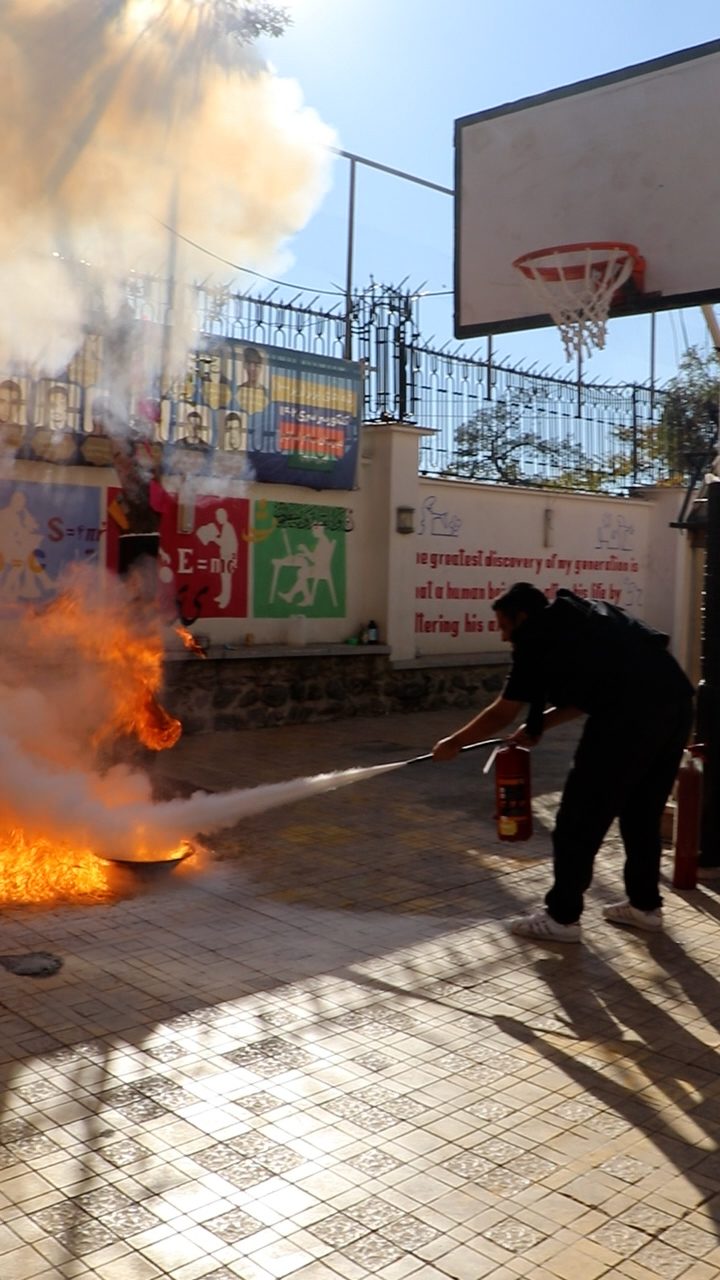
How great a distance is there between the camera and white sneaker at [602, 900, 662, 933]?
529 cm

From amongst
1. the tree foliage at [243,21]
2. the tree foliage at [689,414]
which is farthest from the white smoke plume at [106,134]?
the tree foliage at [689,414]

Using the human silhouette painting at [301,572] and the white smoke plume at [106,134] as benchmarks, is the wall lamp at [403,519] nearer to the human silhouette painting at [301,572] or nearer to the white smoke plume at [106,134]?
the human silhouette painting at [301,572]

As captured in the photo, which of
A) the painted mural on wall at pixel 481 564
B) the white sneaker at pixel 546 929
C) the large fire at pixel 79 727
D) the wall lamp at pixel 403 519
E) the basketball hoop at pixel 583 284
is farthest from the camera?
the painted mural on wall at pixel 481 564

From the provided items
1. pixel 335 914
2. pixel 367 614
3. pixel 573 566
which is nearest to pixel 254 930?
pixel 335 914

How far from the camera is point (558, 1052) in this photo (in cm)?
398

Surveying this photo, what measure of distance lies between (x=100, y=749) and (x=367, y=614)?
5.14 m

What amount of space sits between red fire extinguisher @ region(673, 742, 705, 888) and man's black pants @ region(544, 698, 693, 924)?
0.81 metres

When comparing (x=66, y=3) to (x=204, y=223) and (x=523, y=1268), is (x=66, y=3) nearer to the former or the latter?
(x=204, y=223)

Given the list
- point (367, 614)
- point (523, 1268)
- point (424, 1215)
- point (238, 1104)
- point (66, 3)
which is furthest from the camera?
point (367, 614)

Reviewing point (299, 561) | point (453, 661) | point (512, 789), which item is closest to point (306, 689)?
point (299, 561)

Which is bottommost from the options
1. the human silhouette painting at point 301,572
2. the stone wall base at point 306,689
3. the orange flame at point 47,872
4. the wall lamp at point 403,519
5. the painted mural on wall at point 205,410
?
the orange flame at point 47,872

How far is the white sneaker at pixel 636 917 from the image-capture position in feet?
17.4

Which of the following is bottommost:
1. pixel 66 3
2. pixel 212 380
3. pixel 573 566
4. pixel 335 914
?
pixel 335 914

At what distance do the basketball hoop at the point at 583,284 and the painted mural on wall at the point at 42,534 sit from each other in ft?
13.7
